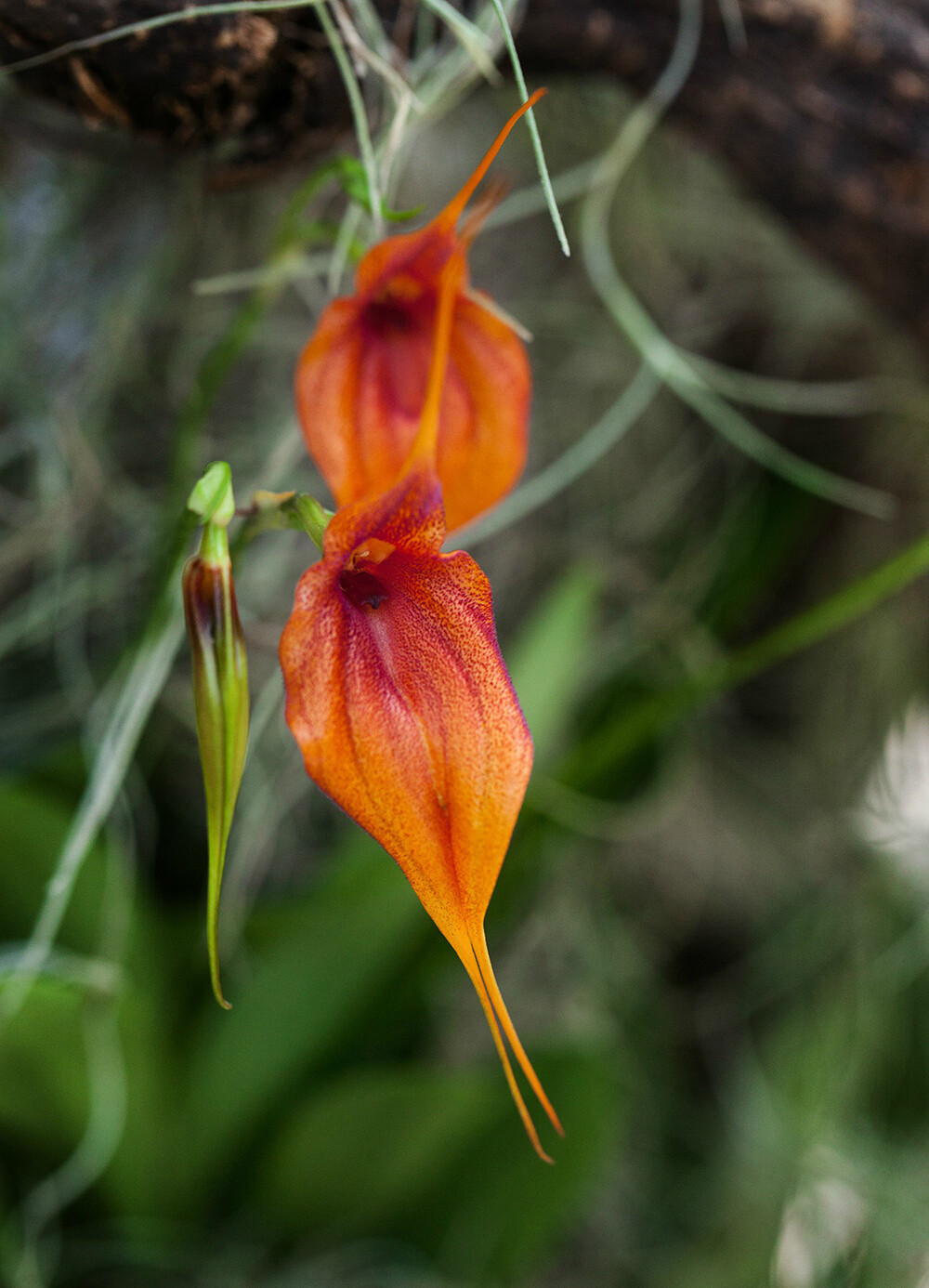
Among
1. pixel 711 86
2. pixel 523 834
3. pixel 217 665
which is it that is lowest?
pixel 523 834

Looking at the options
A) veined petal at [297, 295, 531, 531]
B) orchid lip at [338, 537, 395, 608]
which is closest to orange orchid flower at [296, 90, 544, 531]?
veined petal at [297, 295, 531, 531]

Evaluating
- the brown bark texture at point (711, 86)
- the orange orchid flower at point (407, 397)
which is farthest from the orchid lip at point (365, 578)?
the brown bark texture at point (711, 86)

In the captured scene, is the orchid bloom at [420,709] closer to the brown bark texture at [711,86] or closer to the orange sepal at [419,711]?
the orange sepal at [419,711]

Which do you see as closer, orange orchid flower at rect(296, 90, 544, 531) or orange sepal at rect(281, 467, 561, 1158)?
orange sepal at rect(281, 467, 561, 1158)

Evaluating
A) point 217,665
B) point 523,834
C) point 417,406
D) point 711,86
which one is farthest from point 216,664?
point 711,86

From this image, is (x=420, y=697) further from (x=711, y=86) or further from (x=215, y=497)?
(x=711, y=86)

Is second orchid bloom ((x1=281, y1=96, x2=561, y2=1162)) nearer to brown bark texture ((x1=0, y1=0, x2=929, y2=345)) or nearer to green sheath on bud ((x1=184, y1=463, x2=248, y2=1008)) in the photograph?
green sheath on bud ((x1=184, y1=463, x2=248, y2=1008))
